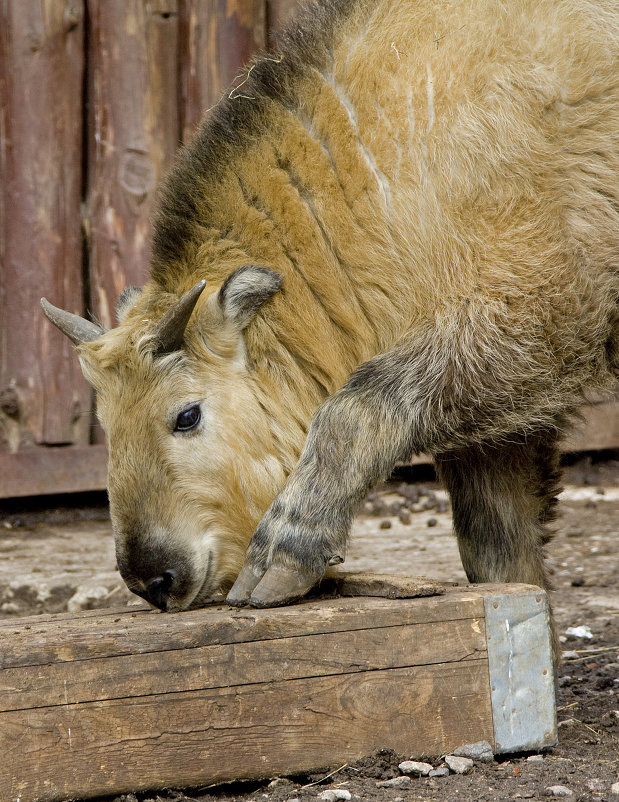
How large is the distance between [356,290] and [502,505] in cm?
87

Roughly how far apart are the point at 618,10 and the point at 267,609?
6.57 ft

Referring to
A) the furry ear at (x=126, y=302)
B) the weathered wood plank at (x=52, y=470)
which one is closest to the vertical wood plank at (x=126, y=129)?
the weathered wood plank at (x=52, y=470)

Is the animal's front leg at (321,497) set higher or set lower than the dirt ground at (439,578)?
higher

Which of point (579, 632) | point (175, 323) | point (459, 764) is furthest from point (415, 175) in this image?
point (579, 632)

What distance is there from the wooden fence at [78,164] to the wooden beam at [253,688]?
12.0 ft

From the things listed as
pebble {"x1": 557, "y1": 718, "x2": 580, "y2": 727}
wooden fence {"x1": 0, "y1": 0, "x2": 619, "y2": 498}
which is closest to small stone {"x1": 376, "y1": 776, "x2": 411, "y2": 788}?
pebble {"x1": 557, "y1": 718, "x2": 580, "y2": 727}

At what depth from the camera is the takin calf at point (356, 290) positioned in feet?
9.73

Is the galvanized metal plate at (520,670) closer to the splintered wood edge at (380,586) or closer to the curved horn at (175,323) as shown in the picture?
the splintered wood edge at (380,586)

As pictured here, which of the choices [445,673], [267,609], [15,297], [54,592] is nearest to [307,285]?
[267,609]

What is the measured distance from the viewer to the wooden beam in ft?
7.98

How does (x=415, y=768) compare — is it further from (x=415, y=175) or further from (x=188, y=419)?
(x=415, y=175)

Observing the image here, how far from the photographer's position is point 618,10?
314cm

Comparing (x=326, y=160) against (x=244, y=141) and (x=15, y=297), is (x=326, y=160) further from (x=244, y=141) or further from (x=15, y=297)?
(x=15, y=297)

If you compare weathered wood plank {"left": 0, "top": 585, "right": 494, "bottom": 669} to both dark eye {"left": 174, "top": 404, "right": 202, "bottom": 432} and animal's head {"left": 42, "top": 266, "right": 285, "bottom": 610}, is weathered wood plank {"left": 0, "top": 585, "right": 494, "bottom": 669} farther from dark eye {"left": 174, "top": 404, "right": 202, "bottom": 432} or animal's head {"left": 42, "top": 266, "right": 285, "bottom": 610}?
dark eye {"left": 174, "top": 404, "right": 202, "bottom": 432}
